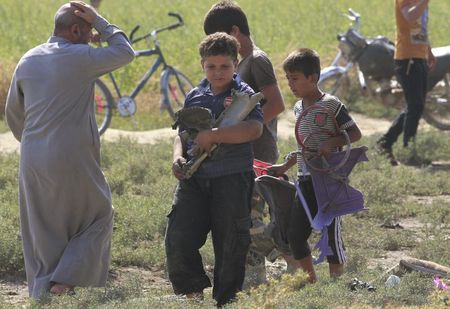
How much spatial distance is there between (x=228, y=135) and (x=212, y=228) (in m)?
0.52

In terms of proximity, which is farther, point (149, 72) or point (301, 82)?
point (149, 72)

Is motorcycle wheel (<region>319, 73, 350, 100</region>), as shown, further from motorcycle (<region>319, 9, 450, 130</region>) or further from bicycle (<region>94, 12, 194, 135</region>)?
bicycle (<region>94, 12, 194, 135</region>)

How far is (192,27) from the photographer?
21141 millimetres

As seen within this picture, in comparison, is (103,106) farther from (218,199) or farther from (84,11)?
(218,199)

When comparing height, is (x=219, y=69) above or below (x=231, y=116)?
above

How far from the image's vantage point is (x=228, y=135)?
5684 mm

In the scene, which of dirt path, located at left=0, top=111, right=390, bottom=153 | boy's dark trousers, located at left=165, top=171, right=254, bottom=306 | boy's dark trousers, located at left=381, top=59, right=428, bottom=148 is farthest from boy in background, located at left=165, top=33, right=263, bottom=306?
dirt path, located at left=0, top=111, right=390, bottom=153

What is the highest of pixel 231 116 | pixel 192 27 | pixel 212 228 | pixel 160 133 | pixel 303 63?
pixel 303 63

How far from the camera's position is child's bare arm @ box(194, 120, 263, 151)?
568cm

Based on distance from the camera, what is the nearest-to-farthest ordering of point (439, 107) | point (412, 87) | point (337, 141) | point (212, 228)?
point (212, 228), point (337, 141), point (412, 87), point (439, 107)

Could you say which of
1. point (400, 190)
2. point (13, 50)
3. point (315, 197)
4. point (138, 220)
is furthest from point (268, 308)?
point (13, 50)

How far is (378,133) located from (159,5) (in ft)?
42.3

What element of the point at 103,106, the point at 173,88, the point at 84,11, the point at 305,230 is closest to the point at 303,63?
the point at 305,230

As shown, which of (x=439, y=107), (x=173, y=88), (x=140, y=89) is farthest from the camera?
(x=173, y=88)
